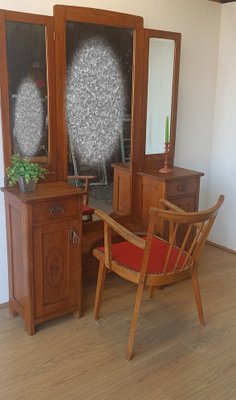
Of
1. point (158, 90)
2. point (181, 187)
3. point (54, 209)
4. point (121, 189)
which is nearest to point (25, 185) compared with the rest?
point (54, 209)

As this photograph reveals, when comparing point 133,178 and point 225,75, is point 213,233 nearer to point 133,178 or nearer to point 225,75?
point 133,178

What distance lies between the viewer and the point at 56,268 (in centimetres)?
216

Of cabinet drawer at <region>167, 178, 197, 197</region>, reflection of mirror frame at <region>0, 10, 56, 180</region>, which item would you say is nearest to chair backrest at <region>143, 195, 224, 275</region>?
cabinet drawer at <region>167, 178, 197, 197</region>

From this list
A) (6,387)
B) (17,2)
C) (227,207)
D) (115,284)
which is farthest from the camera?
(227,207)

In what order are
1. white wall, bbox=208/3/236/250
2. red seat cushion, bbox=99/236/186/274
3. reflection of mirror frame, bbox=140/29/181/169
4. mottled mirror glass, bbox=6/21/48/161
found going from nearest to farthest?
red seat cushion, bbox=99/236/186/274 < mottled mirror glass, bbox=6/21/48/161 < reflection of mirror frame, bbox=140/29/181/169 < white wall, bbox=208/3/236/250

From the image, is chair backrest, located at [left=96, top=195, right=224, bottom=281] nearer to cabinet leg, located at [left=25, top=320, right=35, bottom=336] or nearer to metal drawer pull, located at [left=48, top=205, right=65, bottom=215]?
metal drawer pull, located at [left=48, top=205, right=65, bottom=215]

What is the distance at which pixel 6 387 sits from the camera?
178cm

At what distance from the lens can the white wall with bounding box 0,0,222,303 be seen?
8.95 ft

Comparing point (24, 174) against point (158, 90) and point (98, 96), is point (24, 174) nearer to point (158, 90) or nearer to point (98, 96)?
point (98, 96)

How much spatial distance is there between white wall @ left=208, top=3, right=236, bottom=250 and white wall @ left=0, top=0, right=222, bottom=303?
5 centimetres

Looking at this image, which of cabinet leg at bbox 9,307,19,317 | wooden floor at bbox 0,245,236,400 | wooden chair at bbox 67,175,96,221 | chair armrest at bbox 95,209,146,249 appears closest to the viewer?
wooden floor at bbox 0,245,236,400

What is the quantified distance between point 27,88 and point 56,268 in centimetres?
103

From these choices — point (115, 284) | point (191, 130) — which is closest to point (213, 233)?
point (191, 130)

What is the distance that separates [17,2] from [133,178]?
4.31 ft
